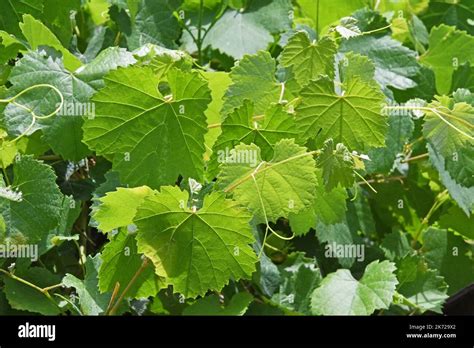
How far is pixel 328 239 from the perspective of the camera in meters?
1.41

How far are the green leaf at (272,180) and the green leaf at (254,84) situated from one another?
5.6 inches

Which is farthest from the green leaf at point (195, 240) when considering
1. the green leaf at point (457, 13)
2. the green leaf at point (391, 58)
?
the green leaf at point (457, 13)

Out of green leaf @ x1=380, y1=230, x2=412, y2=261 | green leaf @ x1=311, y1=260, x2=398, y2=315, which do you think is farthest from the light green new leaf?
green leaf @ x1=380, y1=230, x2=412, y2=261

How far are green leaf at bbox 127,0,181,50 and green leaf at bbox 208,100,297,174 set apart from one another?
13.1 inches

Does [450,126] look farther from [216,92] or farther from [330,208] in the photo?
[216,92]

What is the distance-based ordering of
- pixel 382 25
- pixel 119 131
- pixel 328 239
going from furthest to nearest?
pixel 382 25
pixel 328 239
pixel 119 131

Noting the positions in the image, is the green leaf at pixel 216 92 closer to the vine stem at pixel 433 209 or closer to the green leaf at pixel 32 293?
the green leaf at pixel 32 293

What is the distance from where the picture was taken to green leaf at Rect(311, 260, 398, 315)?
127 cm

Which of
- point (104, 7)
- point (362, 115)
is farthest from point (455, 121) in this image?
point (104, 7)

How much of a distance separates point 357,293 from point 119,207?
0.41 metres

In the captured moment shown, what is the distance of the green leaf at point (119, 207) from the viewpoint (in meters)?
1.12
